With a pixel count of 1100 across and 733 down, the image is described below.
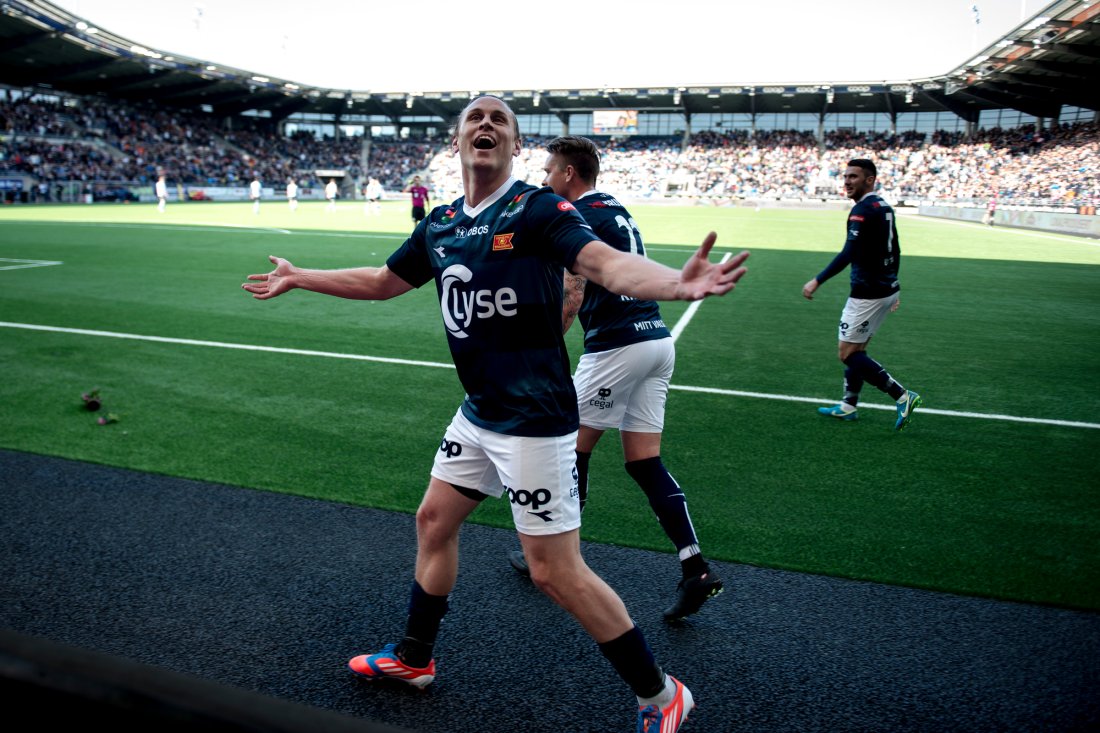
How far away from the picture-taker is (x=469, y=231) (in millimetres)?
3045

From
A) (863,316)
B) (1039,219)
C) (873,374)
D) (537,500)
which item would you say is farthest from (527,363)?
(1039,219)

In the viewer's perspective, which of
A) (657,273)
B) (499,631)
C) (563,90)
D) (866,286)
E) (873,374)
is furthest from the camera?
(563,90)

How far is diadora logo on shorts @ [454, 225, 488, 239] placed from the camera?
2.99m

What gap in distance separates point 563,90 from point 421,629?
78895 millimetres

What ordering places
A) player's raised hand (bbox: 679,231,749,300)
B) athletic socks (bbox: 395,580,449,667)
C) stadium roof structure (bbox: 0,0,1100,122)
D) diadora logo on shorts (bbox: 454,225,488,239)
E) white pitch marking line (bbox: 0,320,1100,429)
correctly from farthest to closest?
stadium roof structure (bbox: 0,0,1100,122) → white pitch marking line (bbox: 0,320,1100,429) → athletic socks (bbox: 395,580,449,667) → diadora logo on shorts (bbox: 454,225,488,239) → player's raised hand (bbox: 679,231,749,300)

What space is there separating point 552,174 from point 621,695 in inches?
110

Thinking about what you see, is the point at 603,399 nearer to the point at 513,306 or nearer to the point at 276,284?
the point at 513,306

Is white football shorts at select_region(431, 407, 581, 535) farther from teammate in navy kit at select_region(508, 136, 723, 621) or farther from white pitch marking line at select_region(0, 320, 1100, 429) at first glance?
white pitch marking line at select_region(0, 320, 1100, 429)

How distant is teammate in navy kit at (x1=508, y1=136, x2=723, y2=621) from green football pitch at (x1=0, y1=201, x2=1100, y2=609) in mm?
740

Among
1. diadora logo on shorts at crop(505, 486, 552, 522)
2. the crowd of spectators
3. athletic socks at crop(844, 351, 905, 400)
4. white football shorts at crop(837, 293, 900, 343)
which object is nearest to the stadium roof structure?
the crowd of spectators

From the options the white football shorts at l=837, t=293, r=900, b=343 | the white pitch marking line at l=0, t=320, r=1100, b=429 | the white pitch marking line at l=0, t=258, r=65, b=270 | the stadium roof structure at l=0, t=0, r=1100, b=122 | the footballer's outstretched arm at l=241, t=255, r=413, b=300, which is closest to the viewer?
the footballer's outstretched arm at l=241, t=255, r=413, b=300

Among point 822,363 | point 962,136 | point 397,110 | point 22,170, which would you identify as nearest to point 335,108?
point 397,110

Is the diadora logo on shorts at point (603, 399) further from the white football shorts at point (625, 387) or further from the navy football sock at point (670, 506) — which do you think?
the navy football sock at point (670, 506)

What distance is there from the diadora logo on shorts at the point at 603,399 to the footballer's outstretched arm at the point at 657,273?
1.69 meters
